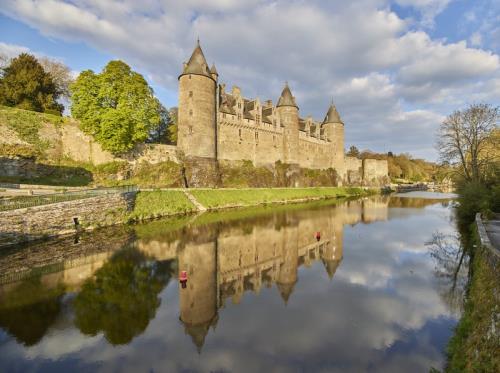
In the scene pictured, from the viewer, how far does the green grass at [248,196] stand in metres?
30.7

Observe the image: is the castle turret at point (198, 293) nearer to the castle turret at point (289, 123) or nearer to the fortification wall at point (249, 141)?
the fortification wall at point (249, 141)

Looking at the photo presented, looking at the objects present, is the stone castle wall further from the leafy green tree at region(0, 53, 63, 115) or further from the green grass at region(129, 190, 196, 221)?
the leafy green tree at region(0, 53, 63, 115)

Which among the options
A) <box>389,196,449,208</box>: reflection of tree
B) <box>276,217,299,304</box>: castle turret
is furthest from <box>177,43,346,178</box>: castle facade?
<box>276,217,299,304</box>: castle turret

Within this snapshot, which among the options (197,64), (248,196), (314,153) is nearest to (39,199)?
(248,196)

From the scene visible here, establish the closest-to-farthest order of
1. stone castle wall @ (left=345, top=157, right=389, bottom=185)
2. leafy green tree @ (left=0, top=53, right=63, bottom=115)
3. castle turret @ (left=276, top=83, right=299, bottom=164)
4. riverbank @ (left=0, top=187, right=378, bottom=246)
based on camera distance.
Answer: riverbank @ (left=0, top=187, right=378, bottom=246), leafy green tree @ (left=0, top=53, right=63, bottom=115), castle turret @ (left=276, top=83, right=299, bottom=164), stone castle wall @ (left=345, top=157, right=389, bottom=185)

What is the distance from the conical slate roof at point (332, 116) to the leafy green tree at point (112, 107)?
4330cm

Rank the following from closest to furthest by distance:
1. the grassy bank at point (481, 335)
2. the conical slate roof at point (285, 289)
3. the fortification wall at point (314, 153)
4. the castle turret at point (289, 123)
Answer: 1. the grassy bank at point (481, 335)
2. the conical slate roof at point (285, 289)
3. the castle turret at point (289, 123)
4. the fortification wall at point (314, 153)

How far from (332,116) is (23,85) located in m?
53.9

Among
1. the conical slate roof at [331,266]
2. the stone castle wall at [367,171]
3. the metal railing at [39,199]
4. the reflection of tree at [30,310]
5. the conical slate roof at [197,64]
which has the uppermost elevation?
the conical slate roof at [197,64]

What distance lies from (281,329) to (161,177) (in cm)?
2616

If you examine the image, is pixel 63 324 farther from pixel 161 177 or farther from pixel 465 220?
pixel 465 220

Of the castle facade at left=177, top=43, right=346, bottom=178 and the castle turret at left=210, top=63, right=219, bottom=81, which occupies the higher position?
the castle turret at left=210, top=63, right=219, bottom=81

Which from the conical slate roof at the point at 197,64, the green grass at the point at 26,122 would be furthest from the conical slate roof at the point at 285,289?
the conical slate roof at the point at 197,64

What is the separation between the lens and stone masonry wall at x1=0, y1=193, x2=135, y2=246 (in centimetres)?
1434
